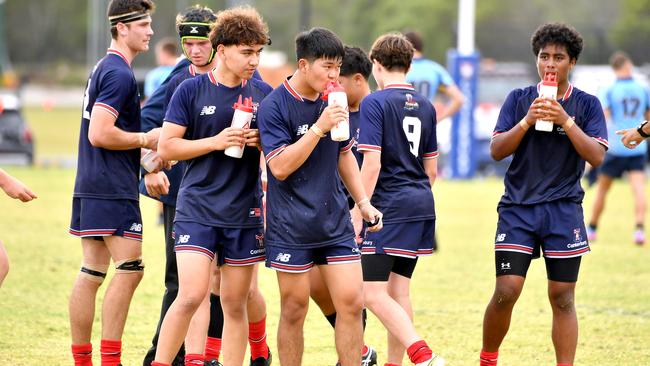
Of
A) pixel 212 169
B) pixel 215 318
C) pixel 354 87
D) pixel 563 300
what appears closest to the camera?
pixel 212 169

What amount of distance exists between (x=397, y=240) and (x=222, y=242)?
3.99ft

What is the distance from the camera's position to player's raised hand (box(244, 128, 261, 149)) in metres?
5.78

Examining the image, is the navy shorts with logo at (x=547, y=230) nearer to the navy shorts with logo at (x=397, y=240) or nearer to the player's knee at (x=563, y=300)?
the player's knee at (x=563, y=300)

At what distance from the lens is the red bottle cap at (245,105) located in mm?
5766

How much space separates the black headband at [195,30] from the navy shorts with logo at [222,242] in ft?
4.89

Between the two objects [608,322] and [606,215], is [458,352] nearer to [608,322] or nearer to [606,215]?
[608,322]

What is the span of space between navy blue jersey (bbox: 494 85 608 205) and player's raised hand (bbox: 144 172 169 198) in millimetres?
2142

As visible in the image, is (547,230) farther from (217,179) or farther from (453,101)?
(453,101)

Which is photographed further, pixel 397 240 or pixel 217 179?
pixel 397 240

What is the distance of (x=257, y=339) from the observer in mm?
6801

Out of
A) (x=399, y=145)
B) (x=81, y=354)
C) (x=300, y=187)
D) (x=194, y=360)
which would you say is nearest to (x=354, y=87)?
(x=399, y=145)

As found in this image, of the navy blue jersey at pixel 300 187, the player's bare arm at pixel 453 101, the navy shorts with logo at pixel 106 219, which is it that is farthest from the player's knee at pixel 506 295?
the player's bare arm at pixel 453 101

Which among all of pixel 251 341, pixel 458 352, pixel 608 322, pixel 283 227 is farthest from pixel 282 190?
pixel 608 322

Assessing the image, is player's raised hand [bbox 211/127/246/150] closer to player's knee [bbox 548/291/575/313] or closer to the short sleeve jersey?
player's knee [bbox 548/291/575/313]
